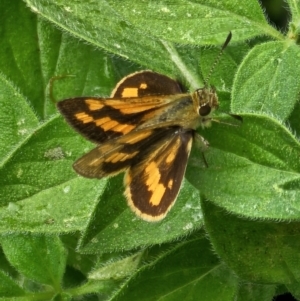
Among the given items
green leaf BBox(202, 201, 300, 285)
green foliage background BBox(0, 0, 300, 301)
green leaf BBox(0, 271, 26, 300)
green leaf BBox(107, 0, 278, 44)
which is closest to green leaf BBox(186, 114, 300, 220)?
green foliage background BBox(0, 0, 300, 301)

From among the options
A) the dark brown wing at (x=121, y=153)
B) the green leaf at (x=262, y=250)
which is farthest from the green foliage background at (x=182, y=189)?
the dark brown wing at (x=121, y=153)

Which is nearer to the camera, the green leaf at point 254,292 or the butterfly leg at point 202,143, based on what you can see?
the butterfly leg at point 202,143

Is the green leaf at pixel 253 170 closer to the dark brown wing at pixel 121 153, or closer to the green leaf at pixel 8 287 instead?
the dark brown wing at pixel 121 153

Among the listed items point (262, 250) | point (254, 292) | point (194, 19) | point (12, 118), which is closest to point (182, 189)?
point (262, 250)

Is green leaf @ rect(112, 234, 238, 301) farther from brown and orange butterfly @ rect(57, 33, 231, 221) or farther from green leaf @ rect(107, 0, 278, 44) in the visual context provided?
green leaf @ rect(107, 0, 278, 44)

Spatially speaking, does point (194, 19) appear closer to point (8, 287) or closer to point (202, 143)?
point (202, 143)

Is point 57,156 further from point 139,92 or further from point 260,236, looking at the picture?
point 260,236
